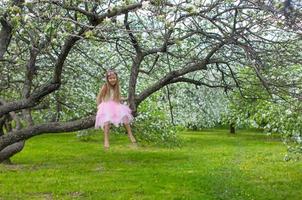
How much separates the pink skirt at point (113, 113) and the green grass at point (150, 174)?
20.5 feet

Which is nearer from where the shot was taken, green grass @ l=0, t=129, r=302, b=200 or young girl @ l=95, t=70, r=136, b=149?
young girl @ l=95, t=70, r=136, b=149

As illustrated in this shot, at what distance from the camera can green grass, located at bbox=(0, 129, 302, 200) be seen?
53.0ft

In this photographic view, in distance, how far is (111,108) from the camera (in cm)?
945

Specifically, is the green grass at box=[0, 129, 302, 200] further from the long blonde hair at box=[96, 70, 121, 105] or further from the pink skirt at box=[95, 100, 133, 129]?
the pink skirt at box=[95, 100, 133, 129]

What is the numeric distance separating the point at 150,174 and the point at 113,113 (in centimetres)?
1052

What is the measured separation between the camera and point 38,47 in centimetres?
903

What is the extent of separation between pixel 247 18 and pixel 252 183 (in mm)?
10984

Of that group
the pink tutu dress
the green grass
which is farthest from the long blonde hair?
the green grass

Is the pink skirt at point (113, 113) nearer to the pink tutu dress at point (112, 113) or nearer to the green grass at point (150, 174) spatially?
the pink tutu dress at point (112, 113)

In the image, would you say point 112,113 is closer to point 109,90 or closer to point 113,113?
point 113,113

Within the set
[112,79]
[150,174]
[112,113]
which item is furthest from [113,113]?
[150,174]

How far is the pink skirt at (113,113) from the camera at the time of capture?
29.6 ft

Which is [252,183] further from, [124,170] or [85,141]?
[85,141]

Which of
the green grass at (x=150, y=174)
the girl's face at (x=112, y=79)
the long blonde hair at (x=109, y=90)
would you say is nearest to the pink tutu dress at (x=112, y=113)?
the long blonde hair at (x=109, y=90)
